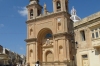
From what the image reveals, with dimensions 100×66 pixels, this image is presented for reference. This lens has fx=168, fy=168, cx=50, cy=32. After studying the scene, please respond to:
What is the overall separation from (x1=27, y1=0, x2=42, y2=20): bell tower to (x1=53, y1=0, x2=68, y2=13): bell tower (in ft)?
14.9

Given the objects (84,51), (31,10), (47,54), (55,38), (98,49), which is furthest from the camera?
(31,10)

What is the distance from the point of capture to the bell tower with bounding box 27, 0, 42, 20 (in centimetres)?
3516

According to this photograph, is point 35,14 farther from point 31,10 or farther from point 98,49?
point 98,49

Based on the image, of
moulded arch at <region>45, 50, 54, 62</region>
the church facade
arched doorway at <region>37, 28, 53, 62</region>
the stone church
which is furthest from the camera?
arched doorway at <region>37, 28, 53, 62</region>

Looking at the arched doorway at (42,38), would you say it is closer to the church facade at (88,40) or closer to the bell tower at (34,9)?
the bell tower at (34,9)

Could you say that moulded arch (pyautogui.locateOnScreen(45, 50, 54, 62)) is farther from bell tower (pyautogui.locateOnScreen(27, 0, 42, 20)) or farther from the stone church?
bell tower (pyautogui.locateOnScreen(27, 0, 42, 20))

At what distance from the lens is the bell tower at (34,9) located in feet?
115

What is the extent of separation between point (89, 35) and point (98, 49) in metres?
2.07

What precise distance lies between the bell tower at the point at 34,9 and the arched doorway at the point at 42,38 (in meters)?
3.85

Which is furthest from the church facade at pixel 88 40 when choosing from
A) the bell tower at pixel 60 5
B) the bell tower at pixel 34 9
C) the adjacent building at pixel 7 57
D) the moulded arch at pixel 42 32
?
the bell tower at pixel 34 9

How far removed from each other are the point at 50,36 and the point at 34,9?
6.70 meters

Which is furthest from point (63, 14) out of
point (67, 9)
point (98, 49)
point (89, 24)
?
point (98, 49)

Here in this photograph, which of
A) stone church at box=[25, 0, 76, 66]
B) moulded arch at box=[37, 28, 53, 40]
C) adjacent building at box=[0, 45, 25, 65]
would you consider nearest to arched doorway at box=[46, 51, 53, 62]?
stone church at box=[25, 0, 76, 66]

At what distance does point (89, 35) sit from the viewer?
2067cm
